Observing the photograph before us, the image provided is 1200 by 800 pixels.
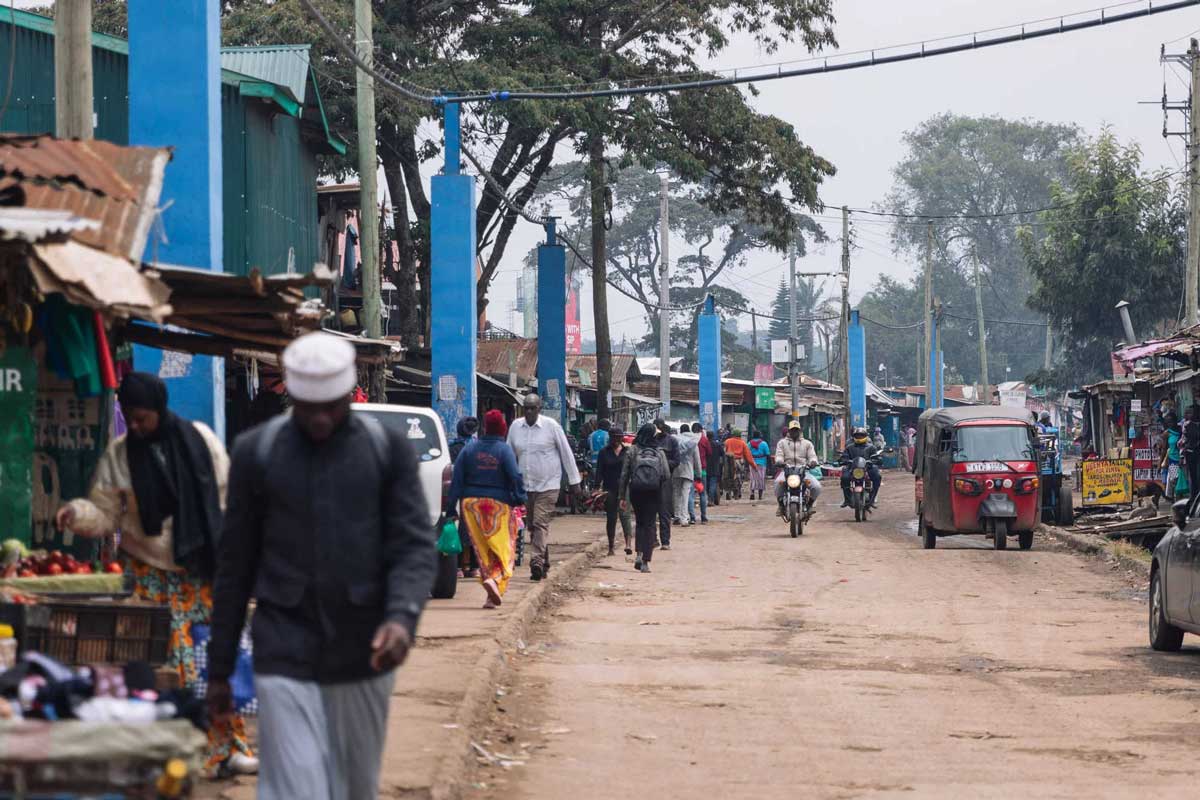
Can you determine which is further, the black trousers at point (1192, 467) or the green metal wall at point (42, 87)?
the black trousers at point (1192, 467)

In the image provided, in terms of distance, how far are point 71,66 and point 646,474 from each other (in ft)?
38.7

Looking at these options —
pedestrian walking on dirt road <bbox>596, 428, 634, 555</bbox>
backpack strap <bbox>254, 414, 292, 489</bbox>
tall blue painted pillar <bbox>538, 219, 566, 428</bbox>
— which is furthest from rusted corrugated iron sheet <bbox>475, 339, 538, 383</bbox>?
backpack strap <bbox>254, 414, 292, 489</bbox>

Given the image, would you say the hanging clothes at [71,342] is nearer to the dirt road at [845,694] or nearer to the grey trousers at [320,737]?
the dirt road at [845,694]

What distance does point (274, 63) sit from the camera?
25.3 metres

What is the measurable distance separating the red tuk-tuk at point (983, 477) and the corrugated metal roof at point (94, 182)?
18.8 m

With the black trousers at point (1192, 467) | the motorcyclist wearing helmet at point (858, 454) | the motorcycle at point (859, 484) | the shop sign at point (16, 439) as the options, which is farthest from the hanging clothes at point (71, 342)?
the motorcycle at point (859, 484)

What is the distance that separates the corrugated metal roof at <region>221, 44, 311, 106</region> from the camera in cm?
2491

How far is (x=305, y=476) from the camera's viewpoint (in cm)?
530

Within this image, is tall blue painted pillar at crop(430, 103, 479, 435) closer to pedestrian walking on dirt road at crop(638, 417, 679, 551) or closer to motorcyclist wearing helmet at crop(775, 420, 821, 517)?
pedestrian walking on dirt road at crop(638, 417, 679, 551)

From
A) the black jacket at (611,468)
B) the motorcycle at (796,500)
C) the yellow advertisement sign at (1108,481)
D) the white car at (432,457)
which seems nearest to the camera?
the white car at (432,457)

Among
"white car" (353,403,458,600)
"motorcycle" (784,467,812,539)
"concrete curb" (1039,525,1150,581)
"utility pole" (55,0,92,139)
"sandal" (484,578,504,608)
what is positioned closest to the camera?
"utility pole" (55,0,92,139)

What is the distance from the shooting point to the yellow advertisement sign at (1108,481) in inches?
1217

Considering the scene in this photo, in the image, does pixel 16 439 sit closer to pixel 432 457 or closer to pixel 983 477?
pixel 432 457

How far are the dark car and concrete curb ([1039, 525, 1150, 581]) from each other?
680cm
